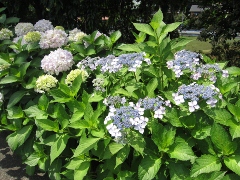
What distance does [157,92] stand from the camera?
204 centimetres

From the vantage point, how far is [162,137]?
1.64 m

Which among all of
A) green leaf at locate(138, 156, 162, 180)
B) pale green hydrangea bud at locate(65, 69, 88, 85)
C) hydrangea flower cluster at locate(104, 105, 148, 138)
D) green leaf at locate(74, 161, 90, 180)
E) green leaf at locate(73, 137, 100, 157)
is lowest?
green leaf at locate(74, 161, 90, 180)

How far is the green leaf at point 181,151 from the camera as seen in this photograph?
61.4 inches

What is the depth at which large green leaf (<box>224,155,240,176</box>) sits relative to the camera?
1495 mm

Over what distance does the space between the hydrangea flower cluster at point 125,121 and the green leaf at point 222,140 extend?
1.21 ft

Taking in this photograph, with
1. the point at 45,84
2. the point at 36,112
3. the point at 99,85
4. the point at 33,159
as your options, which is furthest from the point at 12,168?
the point at 99,85

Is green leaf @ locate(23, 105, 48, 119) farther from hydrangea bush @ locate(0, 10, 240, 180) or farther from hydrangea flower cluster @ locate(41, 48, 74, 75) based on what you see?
hydrangea flower cluster @ locate(41, 48, 74, 75)

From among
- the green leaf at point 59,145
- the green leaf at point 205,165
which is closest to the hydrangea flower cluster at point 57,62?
the green leaf at point 59,145

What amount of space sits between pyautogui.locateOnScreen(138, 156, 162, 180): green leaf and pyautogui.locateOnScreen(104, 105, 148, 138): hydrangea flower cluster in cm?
24

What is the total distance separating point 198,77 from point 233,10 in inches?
165

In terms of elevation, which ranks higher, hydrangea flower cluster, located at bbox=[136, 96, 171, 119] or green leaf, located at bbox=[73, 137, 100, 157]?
hydrangea flower cluster, located at bbox=[136, 96, 171, 119]

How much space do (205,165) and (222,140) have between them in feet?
0.51

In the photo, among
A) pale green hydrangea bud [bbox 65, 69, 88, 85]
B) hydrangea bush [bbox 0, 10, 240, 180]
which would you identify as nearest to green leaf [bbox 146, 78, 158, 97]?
hydrangea bush [bbox 0, 10, 240, 180]

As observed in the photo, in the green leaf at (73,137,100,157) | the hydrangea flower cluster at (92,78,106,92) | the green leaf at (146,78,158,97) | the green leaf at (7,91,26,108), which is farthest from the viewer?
the green leaf at (7,91,26,108)
